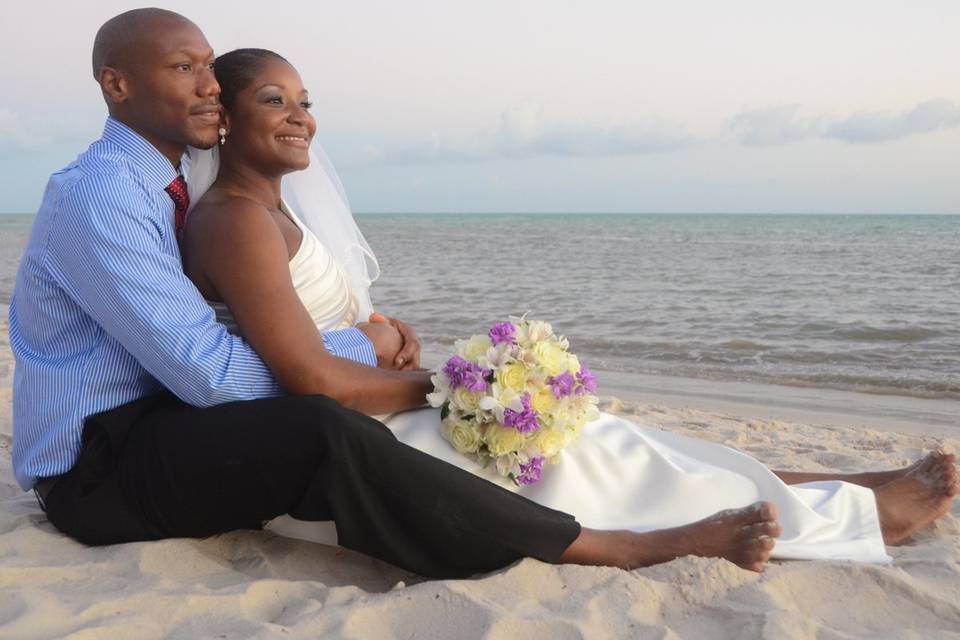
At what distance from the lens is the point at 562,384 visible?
122 inches

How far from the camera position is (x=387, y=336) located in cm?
352

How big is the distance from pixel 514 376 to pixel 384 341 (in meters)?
0.66

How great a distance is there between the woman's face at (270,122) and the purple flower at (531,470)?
1448 millimetres

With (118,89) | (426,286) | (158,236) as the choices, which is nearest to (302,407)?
(158,236)

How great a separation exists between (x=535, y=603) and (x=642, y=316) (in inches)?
366

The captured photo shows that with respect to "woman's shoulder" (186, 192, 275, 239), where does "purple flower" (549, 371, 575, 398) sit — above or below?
below

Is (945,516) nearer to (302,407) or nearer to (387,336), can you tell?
(387,336)

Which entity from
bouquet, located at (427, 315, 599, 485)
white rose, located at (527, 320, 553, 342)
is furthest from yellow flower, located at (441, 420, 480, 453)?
white rose, located at (527, 320, 553, 342)

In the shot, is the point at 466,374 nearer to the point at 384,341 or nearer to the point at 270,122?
the point at 384,341

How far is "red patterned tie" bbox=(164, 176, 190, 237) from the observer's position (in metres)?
3.16

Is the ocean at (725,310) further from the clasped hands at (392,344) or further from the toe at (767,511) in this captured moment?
the clasped hands at (392,344)

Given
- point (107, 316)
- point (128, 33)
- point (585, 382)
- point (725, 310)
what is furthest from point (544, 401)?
point (725, 310)

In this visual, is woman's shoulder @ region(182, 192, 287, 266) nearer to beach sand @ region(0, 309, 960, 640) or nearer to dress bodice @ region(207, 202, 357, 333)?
dress bodice @ region(207, 202, 357, 333)

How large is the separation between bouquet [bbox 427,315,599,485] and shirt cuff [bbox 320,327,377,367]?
32cm
